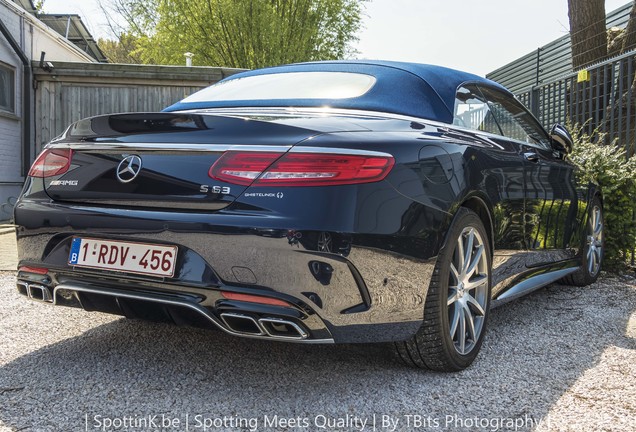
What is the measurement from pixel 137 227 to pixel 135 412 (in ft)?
2.19

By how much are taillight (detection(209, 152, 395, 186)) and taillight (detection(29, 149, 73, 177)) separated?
756 mm

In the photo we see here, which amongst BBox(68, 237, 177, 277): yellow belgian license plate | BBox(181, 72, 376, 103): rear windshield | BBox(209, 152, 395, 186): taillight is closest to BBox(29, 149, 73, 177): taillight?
BBox(68, 237, 177, 277): yellow belgian license plate

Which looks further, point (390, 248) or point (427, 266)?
point (427, 266)

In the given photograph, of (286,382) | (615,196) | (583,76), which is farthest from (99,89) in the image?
(286,382)

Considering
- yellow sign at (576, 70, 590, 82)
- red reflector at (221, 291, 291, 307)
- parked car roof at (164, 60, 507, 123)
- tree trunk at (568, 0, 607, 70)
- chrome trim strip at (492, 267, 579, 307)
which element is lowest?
chrome trim strip at (492, 267, 579, 307)

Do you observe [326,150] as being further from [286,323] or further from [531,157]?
[531,157]

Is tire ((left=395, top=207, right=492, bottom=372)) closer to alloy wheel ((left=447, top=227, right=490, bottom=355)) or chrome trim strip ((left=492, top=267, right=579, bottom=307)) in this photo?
alloy wheel ((left=447, top=227, right=490, bottom=355))

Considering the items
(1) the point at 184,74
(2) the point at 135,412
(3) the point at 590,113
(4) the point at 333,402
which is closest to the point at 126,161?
(2) the point at 135,412

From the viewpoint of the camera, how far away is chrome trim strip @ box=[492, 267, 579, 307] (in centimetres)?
336

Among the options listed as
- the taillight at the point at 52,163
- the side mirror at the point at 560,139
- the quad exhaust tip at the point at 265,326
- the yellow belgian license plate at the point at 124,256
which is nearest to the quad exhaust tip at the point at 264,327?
the quad exhaust tip at the point at 265,326

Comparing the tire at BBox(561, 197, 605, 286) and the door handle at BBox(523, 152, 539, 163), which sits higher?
the door handle at BBox(523, 152, 539, 163)

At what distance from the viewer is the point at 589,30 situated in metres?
10.1

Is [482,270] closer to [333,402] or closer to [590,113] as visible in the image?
[333,402]

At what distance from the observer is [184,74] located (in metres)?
11.7
